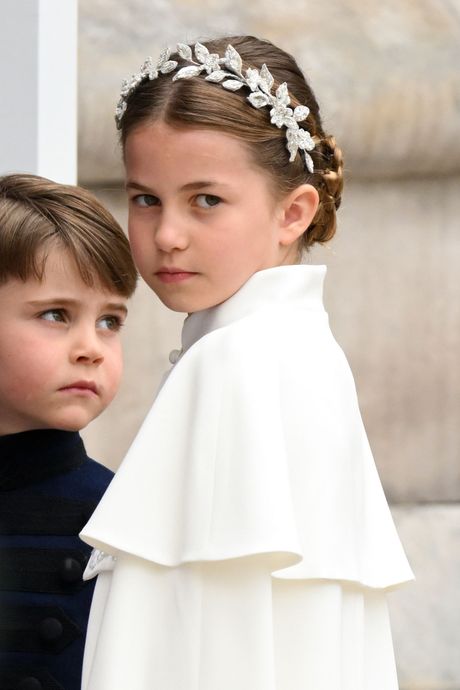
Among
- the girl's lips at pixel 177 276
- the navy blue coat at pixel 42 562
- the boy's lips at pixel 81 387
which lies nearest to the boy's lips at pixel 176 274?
the girl's lips at pixel 177 276

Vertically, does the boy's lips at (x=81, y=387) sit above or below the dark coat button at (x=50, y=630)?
above

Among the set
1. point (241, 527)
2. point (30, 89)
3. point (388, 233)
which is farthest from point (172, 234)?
Result: point (388, 233)

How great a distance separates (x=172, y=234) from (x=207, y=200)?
0.08 m

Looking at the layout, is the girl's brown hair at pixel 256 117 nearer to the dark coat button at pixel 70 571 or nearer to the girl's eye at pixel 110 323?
the girl's eye at pixel 110 323

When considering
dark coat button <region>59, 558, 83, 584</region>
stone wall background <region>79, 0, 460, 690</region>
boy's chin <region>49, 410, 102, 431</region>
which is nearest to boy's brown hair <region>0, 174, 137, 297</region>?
boy's chin <region>49, 410, 102, 431</region>

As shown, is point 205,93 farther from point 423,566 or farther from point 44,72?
point 423,566

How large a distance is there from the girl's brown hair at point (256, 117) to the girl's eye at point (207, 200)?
9 centimetres

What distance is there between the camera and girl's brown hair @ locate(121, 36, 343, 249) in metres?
2.34

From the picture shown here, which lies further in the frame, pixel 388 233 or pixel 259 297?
pixel 388 233

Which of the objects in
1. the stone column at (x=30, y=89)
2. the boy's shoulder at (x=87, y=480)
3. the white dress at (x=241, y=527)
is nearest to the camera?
the white dress at (x=241, y=527)

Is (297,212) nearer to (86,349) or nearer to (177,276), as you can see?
(177,276)

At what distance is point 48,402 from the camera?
2.44 meters

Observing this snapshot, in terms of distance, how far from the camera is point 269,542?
2137 mm

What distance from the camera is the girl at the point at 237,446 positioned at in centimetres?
218
